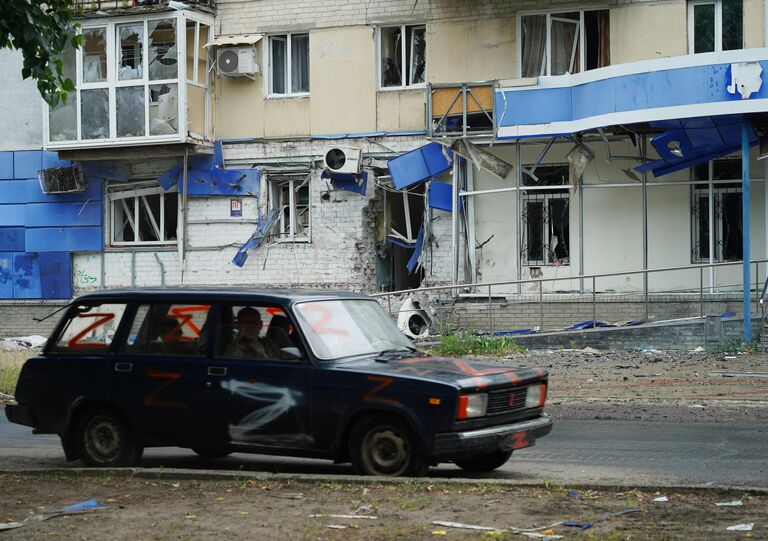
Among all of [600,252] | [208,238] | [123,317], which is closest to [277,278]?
[208,238]

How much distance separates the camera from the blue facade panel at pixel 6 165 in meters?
26.9

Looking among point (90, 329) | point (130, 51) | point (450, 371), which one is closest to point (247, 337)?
point (90, 329)

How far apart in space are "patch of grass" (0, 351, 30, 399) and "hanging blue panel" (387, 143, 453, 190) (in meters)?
7.94

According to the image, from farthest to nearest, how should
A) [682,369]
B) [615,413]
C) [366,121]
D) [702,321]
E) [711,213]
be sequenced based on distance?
[366,121] < [711,213] < [702,321] < [682,369] < [615,413]

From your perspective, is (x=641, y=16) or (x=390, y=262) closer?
(x=641, y=16)

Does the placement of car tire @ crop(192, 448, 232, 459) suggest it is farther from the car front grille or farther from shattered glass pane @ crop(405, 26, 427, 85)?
shattered glass pane @ crop(405, 26, 427, 85)

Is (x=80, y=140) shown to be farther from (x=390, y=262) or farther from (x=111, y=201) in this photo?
(x=390, y=262)

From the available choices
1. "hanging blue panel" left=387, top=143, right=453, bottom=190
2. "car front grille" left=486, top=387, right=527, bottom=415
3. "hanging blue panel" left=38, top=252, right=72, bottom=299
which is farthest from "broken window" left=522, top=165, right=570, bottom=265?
"car front grille" left=486, top=387, right=527, bottom=415

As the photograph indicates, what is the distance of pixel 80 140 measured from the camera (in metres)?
25.5

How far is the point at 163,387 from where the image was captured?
9.52 metres

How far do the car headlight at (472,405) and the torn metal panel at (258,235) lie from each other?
16.8m

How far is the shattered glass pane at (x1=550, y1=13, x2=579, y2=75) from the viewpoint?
23.1 meters

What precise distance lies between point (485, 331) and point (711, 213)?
Result: 4778mm

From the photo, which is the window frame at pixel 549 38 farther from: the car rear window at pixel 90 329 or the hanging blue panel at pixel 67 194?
the car rear window at pixel 90 329
